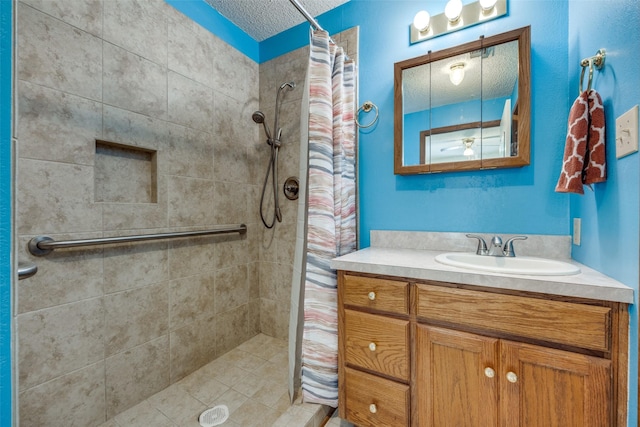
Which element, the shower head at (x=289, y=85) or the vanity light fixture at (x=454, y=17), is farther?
the shower head at (x=289, y=85)

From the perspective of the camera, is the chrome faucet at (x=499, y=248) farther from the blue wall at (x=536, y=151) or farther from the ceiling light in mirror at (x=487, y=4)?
the ceiling light in mirror at (x=487, y=4)

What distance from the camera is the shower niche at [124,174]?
1.31 m

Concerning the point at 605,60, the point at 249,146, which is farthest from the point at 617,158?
the point at 249,146

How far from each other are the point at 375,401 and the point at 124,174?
5.67 ft

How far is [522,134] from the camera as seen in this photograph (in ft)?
4.05

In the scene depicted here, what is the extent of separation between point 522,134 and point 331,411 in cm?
174

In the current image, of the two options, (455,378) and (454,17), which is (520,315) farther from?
(454,17)

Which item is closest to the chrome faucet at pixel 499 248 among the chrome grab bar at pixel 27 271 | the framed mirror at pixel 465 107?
the framed mirror at pixel 465 107

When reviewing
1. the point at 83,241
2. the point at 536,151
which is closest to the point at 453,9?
the point at 536,151

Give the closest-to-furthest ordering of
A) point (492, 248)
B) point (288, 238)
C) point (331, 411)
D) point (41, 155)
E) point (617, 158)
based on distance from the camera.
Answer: point (617, 158), point (41, 155), point (492, 248), point (331, 411), point (288, 238)

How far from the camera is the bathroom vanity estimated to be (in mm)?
759

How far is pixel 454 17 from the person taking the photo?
1349 millimetres

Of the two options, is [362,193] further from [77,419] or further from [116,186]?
[77,419]
